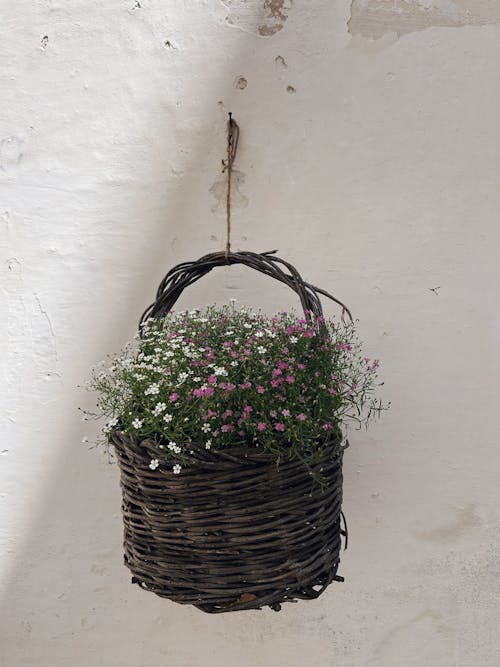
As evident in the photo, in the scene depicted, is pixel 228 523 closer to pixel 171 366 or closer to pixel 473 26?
pixel 171 366

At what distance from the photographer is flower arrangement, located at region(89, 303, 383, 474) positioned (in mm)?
1211

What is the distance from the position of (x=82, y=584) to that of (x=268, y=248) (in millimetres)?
926

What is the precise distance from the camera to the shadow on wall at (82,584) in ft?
5.65

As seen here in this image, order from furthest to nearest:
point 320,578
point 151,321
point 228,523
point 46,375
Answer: point 46,375 → point 151,321 → point 320,578 → point 228,523

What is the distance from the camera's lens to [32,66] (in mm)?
1774

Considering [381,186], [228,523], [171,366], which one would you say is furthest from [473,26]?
[228,523]

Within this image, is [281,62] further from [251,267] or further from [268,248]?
[251,267]

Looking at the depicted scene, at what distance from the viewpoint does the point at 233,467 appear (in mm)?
1201

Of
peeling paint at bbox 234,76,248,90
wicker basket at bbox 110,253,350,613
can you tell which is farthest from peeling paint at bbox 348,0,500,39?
wicker basket at bbox 110,253,350,613

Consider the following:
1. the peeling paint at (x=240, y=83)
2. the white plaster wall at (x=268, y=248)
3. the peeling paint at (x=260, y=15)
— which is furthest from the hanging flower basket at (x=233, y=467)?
the peeling paint at (x=260, y=15)

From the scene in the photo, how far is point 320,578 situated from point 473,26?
1284 mm

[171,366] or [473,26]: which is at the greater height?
[473,26]

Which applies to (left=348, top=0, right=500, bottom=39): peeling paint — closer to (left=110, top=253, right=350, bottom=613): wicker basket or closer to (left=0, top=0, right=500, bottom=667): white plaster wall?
(left=0, top=0, right=500, bottom=667): white plaster wall

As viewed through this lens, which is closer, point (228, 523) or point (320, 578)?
point (228, 523)
